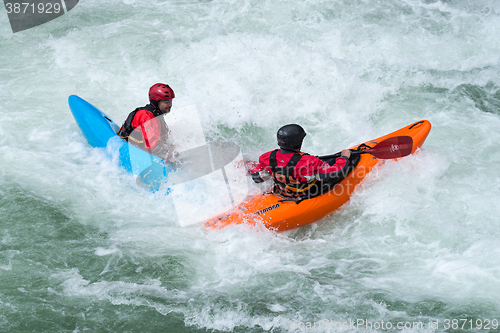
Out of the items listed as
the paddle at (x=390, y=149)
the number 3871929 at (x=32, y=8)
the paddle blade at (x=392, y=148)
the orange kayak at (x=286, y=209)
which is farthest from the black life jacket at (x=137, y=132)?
the number 3871929 at (x=32, y=8)

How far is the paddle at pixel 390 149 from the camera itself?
4.60 metres

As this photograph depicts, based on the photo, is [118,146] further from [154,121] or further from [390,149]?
[390,149]

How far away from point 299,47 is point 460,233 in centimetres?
461

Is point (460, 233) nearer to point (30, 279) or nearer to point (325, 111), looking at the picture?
point (325, 111)

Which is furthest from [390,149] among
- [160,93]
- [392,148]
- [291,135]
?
[160,93]

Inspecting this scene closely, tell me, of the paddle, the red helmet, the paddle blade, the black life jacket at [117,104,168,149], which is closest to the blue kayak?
the black life jacket at [117,104,168,149]

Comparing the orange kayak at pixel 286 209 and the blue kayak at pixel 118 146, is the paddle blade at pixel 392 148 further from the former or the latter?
the blue kayak at pixel 118 146

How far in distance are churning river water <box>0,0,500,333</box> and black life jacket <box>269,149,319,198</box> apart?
18.7 inches

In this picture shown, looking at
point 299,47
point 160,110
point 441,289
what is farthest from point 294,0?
point 441,289

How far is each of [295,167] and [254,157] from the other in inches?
63.5

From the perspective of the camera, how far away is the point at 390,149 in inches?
181

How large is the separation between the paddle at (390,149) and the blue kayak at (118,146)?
192 cm

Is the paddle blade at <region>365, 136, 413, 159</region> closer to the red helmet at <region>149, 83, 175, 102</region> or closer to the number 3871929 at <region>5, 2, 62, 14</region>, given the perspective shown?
the red helmet at <region>149, 83, 175, 102</region>

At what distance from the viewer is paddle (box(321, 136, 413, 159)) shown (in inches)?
181
